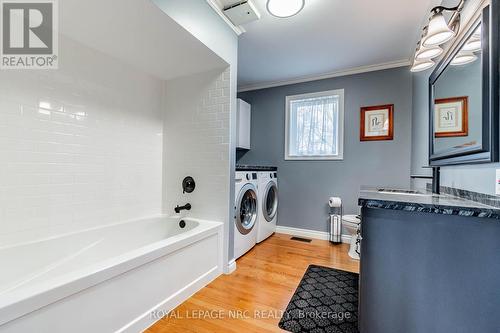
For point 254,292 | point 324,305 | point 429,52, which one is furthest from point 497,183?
point 254,292

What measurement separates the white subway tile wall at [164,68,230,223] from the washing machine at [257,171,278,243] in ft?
2.56

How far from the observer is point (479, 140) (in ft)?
3.59

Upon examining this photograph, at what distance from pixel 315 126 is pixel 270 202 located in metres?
1.28

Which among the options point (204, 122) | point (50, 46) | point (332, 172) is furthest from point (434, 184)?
point (50, 46)

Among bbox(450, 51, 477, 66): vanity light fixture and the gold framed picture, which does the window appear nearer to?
the gold framed picture

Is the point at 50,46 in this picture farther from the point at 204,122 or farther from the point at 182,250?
the point at 182,250

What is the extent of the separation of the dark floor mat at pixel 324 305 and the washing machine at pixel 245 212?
0.74 m

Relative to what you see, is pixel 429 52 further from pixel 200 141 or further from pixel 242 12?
pixel 200 141

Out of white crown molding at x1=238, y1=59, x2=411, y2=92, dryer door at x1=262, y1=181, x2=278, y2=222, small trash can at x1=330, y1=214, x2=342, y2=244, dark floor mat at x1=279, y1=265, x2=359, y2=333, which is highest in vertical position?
white crown molding at x1=238, y1=59, x2=411, y2=92

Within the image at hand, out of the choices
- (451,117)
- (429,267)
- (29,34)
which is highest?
(29,34)

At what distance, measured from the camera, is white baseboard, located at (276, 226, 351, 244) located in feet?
9.80

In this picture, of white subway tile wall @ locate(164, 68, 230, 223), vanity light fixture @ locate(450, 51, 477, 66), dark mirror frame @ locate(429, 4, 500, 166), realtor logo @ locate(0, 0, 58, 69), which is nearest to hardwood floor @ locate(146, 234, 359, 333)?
white subway tile wall @ locate(164, 68, 230, 223)

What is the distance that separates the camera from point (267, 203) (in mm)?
3125

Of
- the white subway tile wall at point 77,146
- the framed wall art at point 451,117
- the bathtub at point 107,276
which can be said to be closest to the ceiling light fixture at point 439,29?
the framed wall art at point 451,117
